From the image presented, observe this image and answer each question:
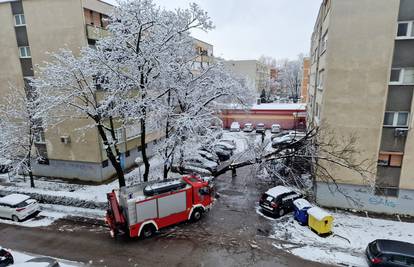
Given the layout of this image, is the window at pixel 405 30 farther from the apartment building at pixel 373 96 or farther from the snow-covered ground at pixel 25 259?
the snow-covered ground at pixel 25 259

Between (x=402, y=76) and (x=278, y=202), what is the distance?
9.63 meters

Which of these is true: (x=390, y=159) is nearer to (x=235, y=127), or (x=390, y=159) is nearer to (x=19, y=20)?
(x=235, y=127)

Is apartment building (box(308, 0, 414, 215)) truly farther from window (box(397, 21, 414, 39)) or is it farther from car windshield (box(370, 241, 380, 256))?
car windshield (box(370, 241, 380, 256))

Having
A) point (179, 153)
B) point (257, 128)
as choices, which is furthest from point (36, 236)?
point (257, 128)

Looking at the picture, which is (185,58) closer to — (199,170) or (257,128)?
(199,170)

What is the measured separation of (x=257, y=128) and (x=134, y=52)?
95.2 ft

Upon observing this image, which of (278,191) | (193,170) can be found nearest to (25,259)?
(193,170)

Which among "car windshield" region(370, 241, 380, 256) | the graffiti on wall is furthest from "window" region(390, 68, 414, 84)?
"car windshield" region(370, 241, 380, 256)

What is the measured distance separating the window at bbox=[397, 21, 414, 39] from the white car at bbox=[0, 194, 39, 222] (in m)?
22.6

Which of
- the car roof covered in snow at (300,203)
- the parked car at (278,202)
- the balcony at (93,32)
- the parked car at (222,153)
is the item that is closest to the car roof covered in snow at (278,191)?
the parked car at (278,202)

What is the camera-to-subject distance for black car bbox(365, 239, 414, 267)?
32.9 feet

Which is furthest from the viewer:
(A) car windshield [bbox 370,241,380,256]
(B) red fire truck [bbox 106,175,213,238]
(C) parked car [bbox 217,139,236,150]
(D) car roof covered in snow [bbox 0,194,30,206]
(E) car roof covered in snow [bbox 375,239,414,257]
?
(C) parked car [bbox 217,139,236,150]

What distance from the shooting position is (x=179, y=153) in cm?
1648

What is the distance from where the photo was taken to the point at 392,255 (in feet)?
33.3
